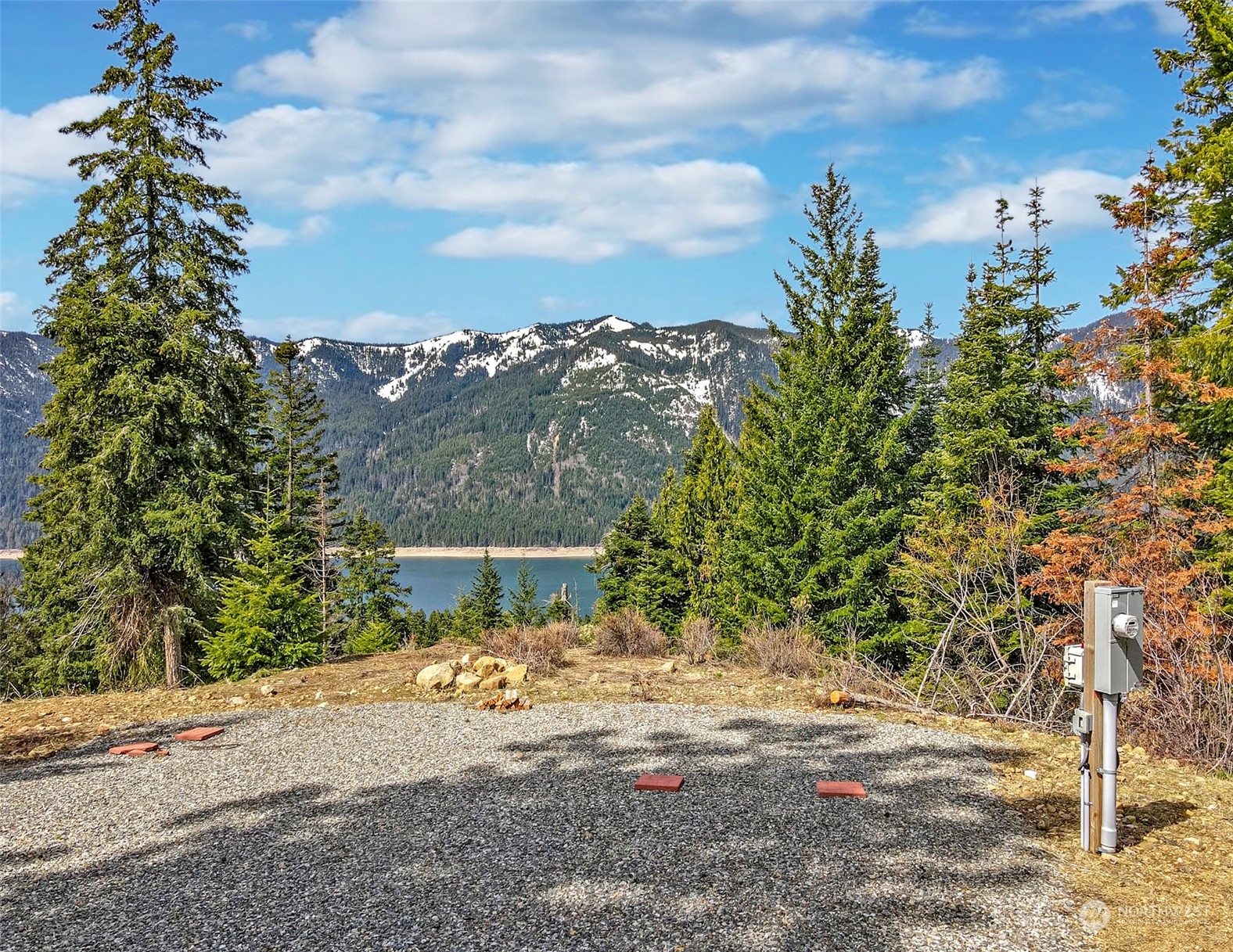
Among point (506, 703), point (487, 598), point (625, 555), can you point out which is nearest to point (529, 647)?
point (506, 703)

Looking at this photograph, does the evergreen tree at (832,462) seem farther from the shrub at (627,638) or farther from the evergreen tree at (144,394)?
the evergreen tree at (144,394)

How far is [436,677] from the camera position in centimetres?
1119

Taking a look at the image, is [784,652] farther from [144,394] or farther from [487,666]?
[144,394]

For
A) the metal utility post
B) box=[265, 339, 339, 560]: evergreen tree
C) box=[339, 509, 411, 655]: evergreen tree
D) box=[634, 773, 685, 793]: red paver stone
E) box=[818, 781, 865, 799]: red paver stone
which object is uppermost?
box=[265, 339, 339, 560]: evergreen tree

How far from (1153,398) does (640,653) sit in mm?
9879

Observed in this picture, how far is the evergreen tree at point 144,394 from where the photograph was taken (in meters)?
13.3

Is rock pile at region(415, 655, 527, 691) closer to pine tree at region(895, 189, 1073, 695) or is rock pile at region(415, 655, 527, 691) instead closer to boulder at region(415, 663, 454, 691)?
boulder at region(415, 663, 454, 691)

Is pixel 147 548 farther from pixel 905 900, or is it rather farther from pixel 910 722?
pixel 905 900

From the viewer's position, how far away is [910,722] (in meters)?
8.90

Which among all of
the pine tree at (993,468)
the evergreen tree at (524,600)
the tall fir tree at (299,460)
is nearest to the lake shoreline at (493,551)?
the evergreen tree at (524,600)

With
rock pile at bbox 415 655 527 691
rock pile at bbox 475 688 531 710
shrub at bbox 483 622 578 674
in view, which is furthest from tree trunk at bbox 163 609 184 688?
rock pile at bbox 475 688 531 710

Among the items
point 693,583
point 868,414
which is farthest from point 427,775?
point 693,583

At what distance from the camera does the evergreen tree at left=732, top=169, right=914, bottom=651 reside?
16156 millimetres

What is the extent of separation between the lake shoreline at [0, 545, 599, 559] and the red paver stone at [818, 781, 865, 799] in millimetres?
168067
